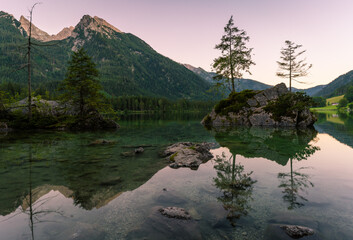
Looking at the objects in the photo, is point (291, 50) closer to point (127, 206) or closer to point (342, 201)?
point (342, 201)

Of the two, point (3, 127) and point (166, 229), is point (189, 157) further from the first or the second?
point (3, 127)

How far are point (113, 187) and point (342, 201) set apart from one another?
28.8 ft

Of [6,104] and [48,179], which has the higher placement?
[6,104]

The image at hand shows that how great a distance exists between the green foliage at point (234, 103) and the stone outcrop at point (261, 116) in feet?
1.60

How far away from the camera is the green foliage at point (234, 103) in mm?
38969

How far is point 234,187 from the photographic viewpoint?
7875mm

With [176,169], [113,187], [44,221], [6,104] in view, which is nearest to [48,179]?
[113,187]

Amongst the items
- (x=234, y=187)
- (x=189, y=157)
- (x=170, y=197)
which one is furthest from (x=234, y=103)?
(x=170, y=197)

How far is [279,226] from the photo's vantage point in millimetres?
5016

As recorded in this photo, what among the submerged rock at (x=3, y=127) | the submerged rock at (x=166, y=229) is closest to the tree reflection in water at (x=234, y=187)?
the submerged rock at (x=166, y=229)

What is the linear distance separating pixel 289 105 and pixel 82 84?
3732 centimetres

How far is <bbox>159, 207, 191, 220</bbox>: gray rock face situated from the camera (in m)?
5.59

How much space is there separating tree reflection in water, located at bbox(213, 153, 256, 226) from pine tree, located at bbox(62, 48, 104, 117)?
2593cm

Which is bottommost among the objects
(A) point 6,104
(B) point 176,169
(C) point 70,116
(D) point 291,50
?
(B) point 176,169
